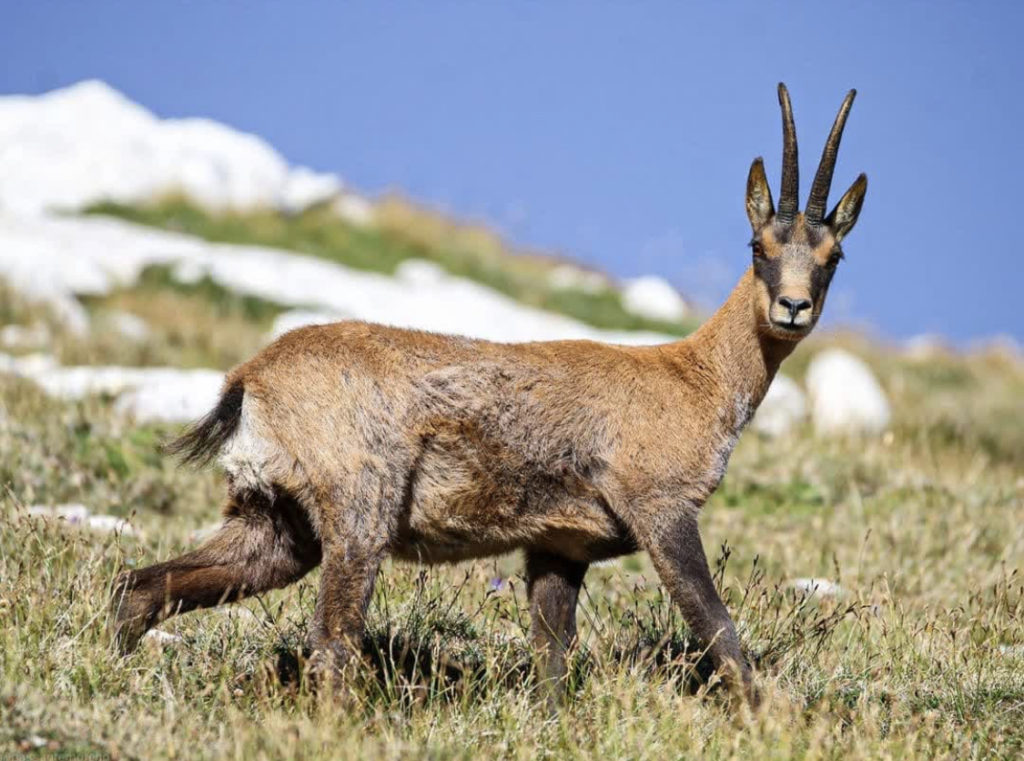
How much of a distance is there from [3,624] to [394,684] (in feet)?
5.47

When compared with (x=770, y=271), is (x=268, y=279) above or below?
above

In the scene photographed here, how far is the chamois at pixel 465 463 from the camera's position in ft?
16.8

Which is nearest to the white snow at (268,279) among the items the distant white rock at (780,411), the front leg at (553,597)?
the distant white rock at (780,411)

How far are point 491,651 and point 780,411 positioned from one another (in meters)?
10.2

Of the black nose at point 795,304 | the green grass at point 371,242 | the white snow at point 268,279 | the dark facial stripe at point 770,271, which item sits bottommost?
the black nose at point 795,304

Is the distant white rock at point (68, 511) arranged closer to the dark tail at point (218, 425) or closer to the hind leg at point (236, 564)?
the hind leg at point (236, 564)

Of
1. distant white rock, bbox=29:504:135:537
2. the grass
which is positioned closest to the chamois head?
the grass

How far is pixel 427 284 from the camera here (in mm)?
23594

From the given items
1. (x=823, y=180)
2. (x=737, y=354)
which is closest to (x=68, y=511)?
(x=737, y=354)

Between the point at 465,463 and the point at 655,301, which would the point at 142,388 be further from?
the point at 655,301

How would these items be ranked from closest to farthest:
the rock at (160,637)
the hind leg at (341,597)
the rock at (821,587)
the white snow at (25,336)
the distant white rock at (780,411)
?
the hind leg at (341,597), the rock at (160,637), the rock at (821,587), the distant white rock at (780,411), the white snow at (25,336)

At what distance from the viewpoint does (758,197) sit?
6.18 meters

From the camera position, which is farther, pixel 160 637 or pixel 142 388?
pixel 142 388

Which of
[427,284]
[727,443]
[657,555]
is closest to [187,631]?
[657,555]
